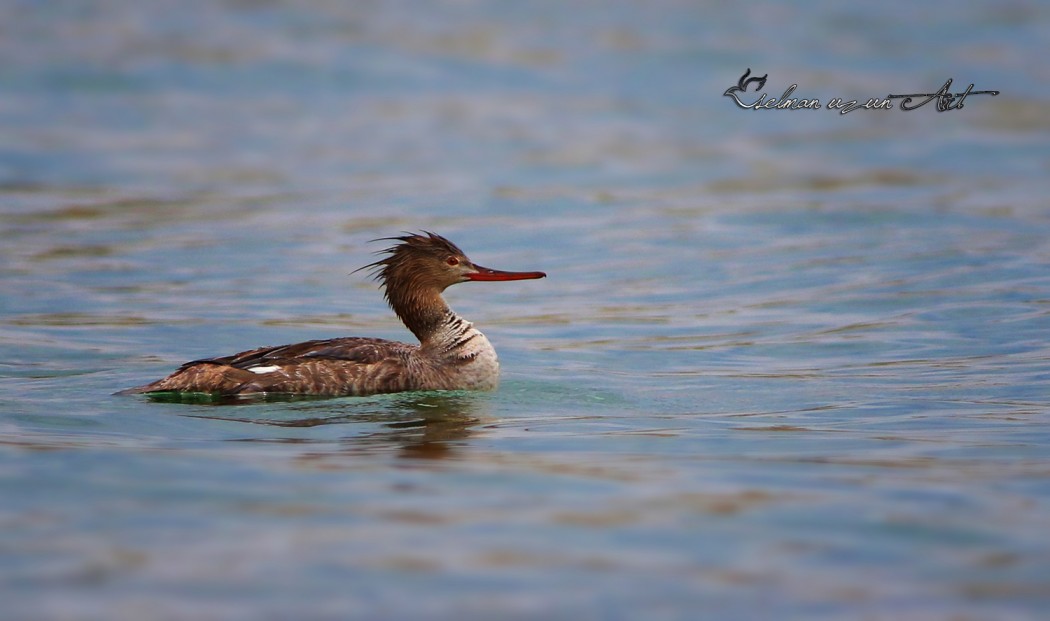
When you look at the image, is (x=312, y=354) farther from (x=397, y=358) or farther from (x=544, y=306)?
(x=544, y=306)

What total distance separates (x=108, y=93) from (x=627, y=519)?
885 inches

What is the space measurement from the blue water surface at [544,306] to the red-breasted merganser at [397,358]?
213 millimetres

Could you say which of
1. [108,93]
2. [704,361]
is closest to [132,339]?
[704,361]

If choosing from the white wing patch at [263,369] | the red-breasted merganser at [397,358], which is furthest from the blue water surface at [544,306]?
the white wing patch at [263,369]

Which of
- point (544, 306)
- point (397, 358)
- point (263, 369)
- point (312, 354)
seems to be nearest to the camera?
point (263, 369)

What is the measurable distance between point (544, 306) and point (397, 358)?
4548 millimetres

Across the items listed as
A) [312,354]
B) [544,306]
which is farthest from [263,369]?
[544,306]

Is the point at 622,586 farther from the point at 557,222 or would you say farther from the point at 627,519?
the point at 557,222

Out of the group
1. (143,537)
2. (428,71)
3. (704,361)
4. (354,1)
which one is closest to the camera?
(143,537)

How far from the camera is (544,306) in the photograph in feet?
50.4

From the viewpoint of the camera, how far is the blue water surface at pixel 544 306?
6426mm

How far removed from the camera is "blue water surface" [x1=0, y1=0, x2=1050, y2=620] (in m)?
6.43

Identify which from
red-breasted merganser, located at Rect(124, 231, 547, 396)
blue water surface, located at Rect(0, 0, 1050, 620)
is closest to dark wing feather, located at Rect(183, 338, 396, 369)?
red-breasted merganser, located at Rect(124, 231, 547, 396)

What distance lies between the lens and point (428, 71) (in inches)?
1158
